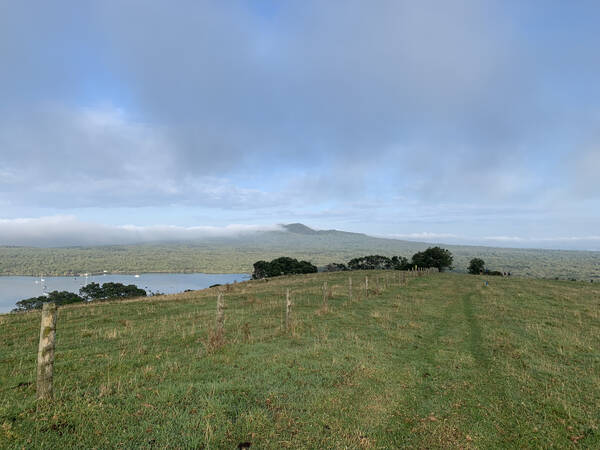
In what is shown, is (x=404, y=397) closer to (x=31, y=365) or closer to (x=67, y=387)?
(x=67, y=387)

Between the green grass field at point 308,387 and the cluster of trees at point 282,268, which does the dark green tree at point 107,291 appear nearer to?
the cluster of trees at point 282,268

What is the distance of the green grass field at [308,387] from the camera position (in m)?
6.06

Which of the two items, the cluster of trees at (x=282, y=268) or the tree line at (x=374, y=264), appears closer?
the tree line at (x=374, y=264)

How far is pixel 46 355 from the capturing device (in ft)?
22.0

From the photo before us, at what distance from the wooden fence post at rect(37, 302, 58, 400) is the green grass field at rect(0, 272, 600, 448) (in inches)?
11.1

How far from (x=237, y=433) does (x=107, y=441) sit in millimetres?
2404

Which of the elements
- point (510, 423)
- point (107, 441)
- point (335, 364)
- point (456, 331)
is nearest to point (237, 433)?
point (107, 441)

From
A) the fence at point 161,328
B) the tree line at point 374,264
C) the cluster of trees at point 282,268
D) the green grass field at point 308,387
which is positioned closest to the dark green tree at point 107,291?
the cluster of trees at point 282,268

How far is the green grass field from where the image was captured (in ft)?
19.9


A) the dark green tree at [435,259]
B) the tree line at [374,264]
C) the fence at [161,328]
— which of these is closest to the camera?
the fence at [161,328]

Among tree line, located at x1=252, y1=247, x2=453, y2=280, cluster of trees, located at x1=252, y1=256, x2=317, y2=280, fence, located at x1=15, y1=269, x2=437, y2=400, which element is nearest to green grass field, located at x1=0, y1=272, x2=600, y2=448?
fence, located at x1=15, y1=269, x2=437, y2=400

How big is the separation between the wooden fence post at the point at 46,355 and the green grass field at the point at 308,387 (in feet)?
0.93

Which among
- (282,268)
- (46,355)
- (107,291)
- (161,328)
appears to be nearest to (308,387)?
(46,355)

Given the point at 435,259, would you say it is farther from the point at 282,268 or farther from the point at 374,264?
the point at 282,268
